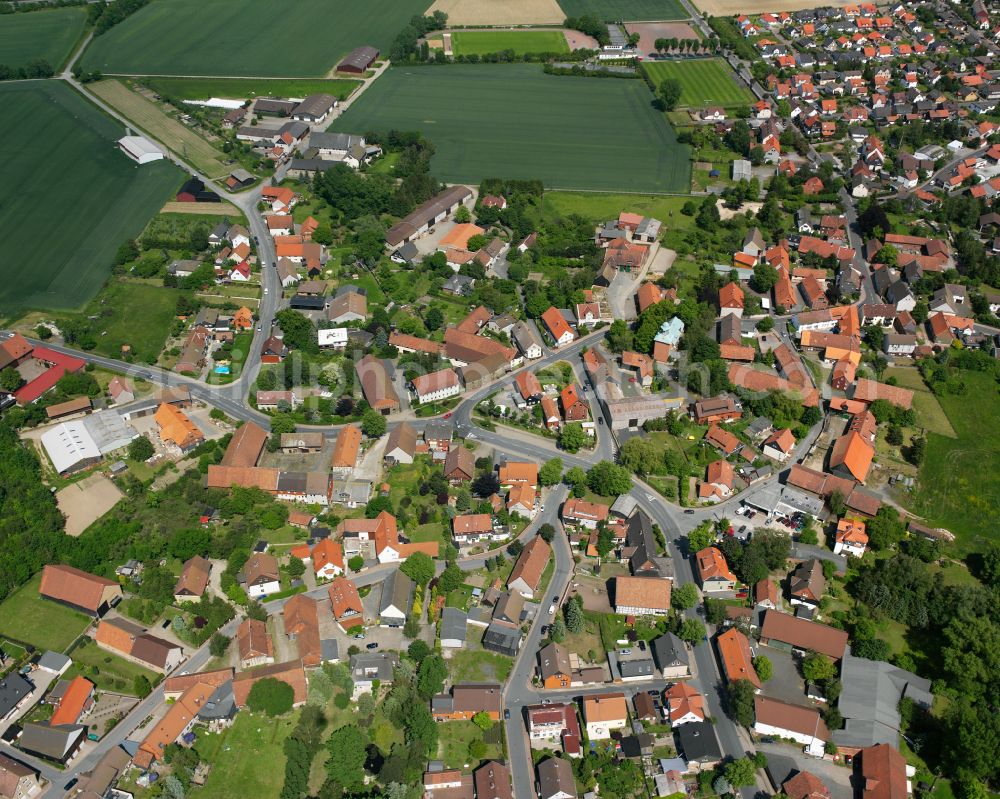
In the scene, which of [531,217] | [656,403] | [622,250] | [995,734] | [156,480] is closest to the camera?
[995,734]

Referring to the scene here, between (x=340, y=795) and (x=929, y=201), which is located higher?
(x=929, y=201)

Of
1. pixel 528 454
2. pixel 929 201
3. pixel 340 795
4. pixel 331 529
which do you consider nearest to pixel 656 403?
pixel 528 454

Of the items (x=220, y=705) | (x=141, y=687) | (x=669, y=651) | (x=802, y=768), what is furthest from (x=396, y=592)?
(x=802, y=768)

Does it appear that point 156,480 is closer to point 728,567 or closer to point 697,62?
point 728,567

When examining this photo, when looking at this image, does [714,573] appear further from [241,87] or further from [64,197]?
[241,87]

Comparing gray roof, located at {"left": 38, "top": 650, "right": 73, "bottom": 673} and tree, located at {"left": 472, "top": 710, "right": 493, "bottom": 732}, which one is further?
gray roof, located at {"left": 38, "top": 650, "right": 73, "bottom": 673}

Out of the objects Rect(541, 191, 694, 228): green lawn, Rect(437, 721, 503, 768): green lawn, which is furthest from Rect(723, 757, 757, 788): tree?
Rect(541, 191, 694, 228): green lawn

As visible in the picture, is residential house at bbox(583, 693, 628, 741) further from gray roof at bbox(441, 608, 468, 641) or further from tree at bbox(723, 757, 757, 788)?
gray roof at bbox(441, 608, 468, 641)
